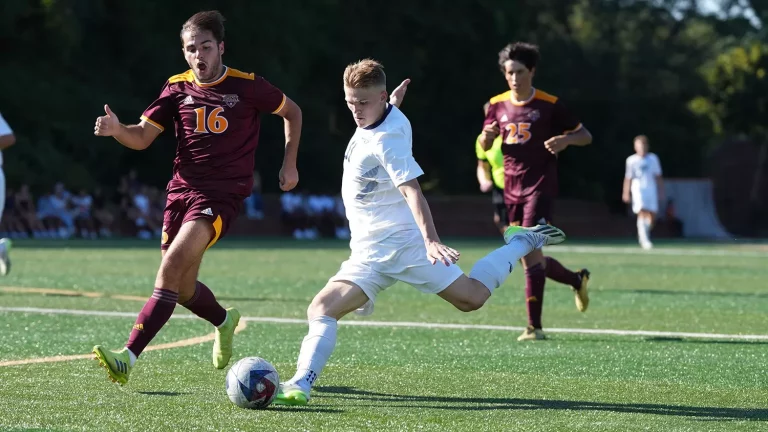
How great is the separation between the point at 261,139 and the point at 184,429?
38.5 metres

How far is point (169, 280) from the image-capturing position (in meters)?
7.39

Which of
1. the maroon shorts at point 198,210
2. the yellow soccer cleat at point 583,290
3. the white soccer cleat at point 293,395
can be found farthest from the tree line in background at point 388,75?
the white soccer cleat at point 293,395

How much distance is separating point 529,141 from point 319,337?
4.41m

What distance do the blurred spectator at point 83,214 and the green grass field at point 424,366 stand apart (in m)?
19.1

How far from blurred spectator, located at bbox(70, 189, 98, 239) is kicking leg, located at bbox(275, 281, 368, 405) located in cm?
2953

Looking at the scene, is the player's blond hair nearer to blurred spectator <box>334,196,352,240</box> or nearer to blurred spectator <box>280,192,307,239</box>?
blurred spectator <box>334,196,352,240</box>

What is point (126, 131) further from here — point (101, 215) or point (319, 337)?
point (101, 215)

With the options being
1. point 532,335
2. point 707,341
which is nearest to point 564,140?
point 532,335

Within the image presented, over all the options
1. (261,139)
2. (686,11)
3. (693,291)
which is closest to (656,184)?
(693,291)

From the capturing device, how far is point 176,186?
773 cm

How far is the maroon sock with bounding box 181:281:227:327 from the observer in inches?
320

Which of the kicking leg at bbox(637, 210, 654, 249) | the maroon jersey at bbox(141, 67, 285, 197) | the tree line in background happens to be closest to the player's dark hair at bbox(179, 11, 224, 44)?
the maroon jersey at bbox(141, 67, 285, 197)

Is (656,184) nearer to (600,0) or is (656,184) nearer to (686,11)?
(600,0)

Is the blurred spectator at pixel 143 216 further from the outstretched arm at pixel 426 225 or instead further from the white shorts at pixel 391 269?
the outstretched arm at pixel 426 225
